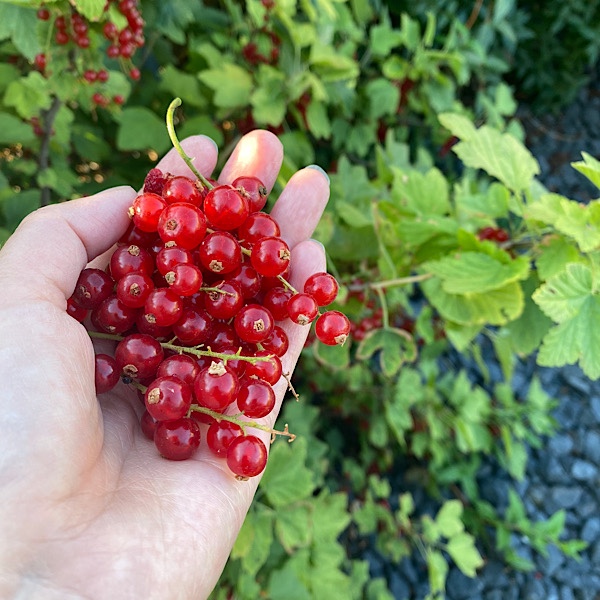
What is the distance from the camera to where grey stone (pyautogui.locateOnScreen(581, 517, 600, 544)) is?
10.4 feet

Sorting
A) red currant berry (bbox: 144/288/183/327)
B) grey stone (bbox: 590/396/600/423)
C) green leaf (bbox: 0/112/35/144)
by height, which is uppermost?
red currant berry (bbox: 144/288/183/327)

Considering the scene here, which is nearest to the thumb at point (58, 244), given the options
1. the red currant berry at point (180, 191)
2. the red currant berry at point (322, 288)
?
the red currant berry at point (180, 191)

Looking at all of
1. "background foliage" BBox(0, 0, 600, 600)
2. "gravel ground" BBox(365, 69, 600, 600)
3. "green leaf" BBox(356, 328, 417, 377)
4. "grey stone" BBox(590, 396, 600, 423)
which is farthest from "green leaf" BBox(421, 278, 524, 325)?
"grey stone" BBox(590, 396, 600, 423)

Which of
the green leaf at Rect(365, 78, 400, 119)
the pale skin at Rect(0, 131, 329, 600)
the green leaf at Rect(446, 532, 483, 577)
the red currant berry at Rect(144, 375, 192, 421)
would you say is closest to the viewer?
the pale skin at Rect(0, 131, 329, 600)

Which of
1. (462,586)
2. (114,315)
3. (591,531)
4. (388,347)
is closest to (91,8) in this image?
(114,315)

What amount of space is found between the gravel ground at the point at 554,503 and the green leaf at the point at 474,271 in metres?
1.99

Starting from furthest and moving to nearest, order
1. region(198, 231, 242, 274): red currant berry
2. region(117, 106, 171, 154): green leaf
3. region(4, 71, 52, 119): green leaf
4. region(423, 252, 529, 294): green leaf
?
1. region(117, 106, 171, 154): green leaf
2. region(4, 71, 52, 119): green leaf
3. region(423, 252, 529, 294): green leaf
4. region(198, 231, 242, 274): red currant berry

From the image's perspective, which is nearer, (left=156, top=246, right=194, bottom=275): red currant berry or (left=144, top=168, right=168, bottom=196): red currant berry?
(left=156, top=246, right=194, bottom=275): red currant berry

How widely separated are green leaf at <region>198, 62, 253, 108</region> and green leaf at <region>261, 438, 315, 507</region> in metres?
1.15

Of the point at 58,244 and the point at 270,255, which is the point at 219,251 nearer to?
the point at 270,255

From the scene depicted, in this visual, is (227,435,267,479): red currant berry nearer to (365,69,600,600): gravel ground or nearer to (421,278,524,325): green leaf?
(421,278,524,325): green leaf

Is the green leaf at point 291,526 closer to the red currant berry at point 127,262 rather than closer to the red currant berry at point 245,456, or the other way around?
the red currant berry at point 245,456

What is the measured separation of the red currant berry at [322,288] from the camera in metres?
1.18

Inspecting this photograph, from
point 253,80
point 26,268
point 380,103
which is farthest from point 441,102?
point 26,268
